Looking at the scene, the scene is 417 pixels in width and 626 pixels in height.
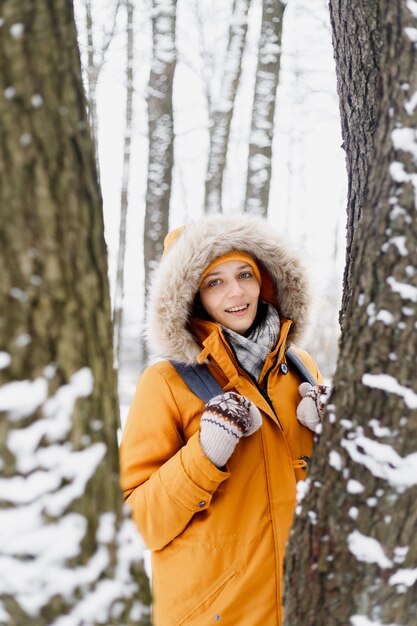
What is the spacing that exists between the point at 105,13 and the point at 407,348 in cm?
761

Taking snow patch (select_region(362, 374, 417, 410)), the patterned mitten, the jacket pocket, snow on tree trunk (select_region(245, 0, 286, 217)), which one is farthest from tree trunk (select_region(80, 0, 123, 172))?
snow patch (select_region(362, 374, 417, 410))

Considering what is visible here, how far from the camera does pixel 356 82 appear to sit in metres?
1.90

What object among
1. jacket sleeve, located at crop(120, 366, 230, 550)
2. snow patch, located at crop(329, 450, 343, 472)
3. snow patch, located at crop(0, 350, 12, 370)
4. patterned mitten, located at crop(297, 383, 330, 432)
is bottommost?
jacket sleeve, located at crop(120, 366, 230, 550)

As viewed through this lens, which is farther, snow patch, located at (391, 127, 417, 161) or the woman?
the woman

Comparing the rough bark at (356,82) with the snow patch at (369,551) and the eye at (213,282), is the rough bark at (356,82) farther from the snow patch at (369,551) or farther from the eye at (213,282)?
the snow patch at (369,551)

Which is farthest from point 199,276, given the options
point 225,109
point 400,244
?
point 225,109

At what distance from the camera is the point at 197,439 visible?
1800mm

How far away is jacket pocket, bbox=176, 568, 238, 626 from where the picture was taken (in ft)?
6.02

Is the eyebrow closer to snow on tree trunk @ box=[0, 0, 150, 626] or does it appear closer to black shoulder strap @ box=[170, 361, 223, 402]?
black shoulder strap @ box=[170, 361, 223, 402]

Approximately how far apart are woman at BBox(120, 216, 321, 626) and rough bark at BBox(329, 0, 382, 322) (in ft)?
1.40

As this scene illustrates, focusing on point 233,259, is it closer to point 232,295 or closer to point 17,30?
point 232,295

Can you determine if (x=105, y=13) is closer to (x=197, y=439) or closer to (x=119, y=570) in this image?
(x=197, y=439)

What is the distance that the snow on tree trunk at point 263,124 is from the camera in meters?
6.13

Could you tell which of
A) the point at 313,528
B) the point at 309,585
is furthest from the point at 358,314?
the point at 309,585
